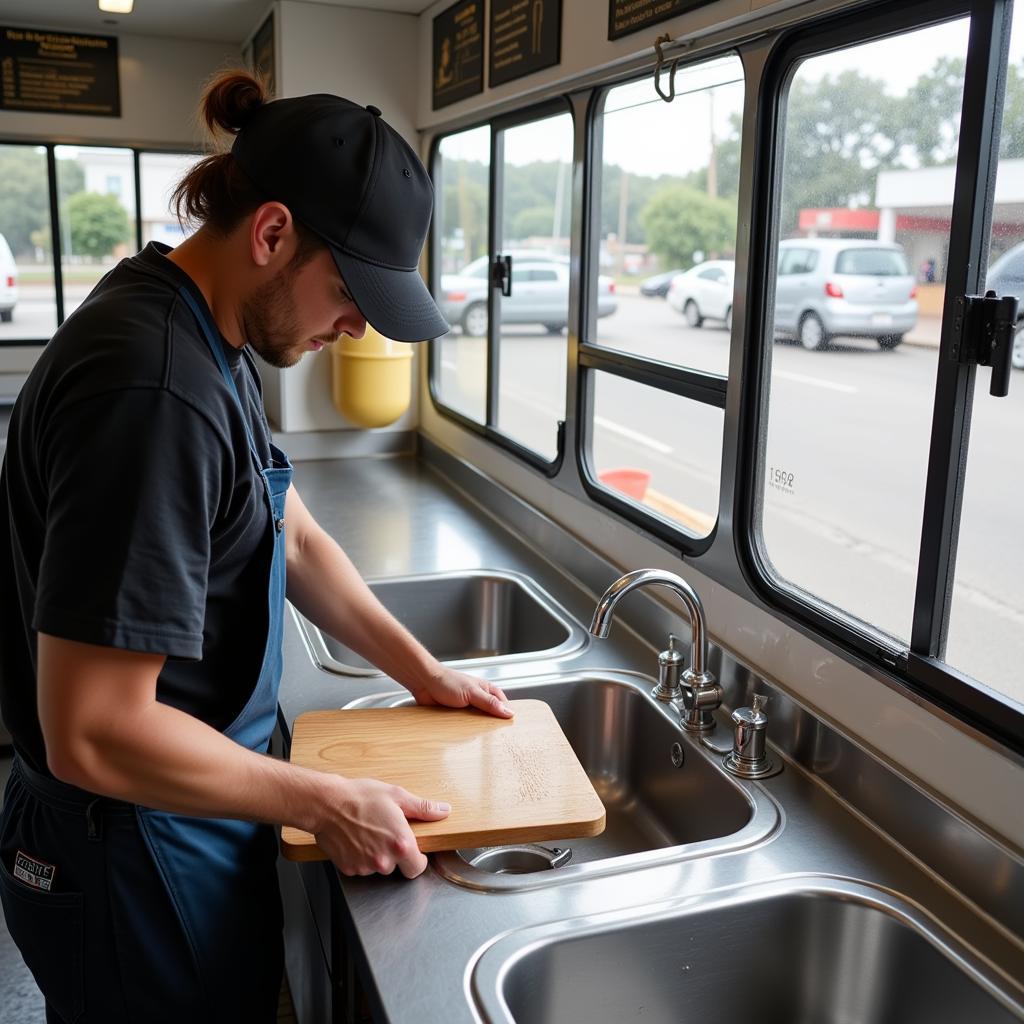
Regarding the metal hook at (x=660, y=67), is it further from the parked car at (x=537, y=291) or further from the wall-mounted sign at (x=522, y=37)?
the parked car at (x=537, y=291)

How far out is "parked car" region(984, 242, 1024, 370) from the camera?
1.21 m

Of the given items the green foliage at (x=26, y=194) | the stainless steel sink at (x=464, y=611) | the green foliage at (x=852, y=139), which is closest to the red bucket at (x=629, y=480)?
the stainless steel sink at (x=464, y=611)

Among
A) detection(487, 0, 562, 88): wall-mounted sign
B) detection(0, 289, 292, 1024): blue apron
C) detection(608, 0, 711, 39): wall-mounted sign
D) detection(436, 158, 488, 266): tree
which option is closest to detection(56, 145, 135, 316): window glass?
detection(436, 158, 488, 266): tree

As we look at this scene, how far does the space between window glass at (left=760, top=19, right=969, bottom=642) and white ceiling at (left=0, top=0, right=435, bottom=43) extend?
2066mm

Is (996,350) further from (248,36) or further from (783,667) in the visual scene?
(248,36)

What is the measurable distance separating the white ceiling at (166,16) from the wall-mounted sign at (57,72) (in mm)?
46

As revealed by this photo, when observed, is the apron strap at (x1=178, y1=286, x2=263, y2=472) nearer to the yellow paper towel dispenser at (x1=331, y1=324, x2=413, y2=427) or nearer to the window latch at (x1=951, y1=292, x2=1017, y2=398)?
the window latch at (x1=951, y1=292, x2=1017, y2=398)

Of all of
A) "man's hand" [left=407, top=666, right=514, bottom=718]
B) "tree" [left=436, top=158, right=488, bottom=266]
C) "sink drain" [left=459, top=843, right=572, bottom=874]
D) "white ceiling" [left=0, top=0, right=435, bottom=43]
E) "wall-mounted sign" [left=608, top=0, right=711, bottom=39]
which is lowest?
"sink drain" [left=459, top=843, right=572, bottom=874]

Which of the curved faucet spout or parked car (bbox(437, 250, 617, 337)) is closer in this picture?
the curved faucet spout

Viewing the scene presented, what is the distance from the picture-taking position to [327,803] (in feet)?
3.87

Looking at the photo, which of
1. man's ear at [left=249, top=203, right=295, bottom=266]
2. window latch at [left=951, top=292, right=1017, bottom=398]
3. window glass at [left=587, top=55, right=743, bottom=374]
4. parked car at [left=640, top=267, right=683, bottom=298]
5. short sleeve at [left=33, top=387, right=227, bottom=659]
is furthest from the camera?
parked car at [left=640, top=267, right=683, bottom=298]

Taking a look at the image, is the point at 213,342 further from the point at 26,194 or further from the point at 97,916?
the point at 26,194

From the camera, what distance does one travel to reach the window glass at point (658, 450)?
2023mm

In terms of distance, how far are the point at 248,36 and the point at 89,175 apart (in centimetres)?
87
